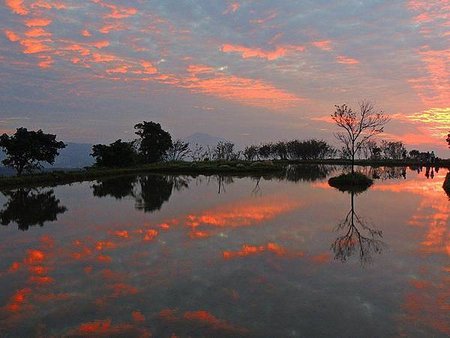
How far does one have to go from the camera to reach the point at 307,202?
19422mm

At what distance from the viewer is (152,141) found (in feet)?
184

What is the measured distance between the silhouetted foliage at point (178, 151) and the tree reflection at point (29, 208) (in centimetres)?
4479

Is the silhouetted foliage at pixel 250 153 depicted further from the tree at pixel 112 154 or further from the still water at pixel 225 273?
the still water at pixel 225 273

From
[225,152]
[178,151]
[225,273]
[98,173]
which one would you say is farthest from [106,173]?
[225,152]

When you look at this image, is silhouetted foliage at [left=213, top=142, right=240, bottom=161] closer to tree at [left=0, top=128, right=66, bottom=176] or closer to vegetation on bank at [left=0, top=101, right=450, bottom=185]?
vegetation on bank at [left=0, top=101, right=450, bottom=185]

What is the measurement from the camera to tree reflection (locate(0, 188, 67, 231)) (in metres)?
14.8

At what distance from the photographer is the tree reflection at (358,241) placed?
9.91 m

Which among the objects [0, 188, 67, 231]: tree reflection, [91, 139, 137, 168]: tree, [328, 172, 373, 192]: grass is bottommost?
[0, 188, 67, 231]: tree reflection

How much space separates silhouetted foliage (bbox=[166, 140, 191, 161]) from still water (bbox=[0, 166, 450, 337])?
52.2m

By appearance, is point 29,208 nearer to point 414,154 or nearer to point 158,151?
point 158,151

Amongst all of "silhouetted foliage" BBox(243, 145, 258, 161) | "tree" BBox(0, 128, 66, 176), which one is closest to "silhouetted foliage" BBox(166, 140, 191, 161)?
"silhouetted foliage" BBox(243, 145, 258, 161)

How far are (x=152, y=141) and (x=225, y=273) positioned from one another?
162 ft

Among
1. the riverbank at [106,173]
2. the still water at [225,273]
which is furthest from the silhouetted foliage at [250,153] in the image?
the still water at [225,273]

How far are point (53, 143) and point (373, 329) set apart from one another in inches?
1456
